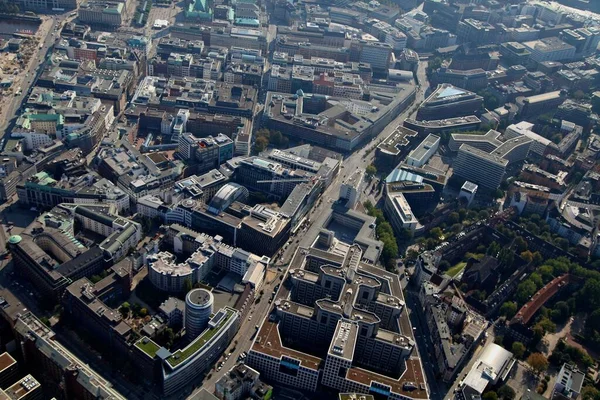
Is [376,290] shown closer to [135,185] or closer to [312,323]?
[312,323]

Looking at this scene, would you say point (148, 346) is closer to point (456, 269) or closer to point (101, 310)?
point (101, 310)

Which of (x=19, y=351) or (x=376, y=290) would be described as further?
(x=376, y=290)

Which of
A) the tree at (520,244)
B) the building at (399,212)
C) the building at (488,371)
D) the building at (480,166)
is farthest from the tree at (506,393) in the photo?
the building at (480,166)

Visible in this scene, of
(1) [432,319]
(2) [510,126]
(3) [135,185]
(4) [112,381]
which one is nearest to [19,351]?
(4) [112,381]

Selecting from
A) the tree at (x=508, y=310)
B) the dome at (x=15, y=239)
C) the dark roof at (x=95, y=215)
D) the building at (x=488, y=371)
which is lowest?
the building at (x=488, y=371)

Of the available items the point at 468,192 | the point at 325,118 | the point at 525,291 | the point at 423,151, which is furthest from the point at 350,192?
the point at 525,291

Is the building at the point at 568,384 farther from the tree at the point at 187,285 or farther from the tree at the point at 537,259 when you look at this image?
the tree at the point at 187,285
